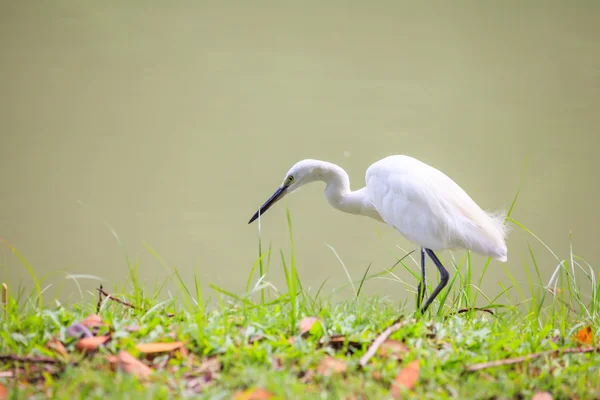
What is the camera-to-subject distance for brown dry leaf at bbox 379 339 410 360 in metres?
1.29

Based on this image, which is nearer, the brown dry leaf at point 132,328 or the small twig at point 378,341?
the small twig at point 378,341

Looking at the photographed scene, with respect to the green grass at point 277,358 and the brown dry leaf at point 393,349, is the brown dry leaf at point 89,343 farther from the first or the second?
the brown dry leaf at point 393,349

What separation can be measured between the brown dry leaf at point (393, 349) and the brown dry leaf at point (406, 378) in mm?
75

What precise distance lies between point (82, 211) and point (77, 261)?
1.11ft

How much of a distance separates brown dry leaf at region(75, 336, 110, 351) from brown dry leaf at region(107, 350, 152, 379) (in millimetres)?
74

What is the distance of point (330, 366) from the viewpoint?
3.95ft

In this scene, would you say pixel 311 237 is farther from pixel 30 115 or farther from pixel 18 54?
pixel 18 54

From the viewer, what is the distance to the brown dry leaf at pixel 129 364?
114 cm

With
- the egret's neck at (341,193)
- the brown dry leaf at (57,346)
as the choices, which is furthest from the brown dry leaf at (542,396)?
the egret's neck at (341,193)

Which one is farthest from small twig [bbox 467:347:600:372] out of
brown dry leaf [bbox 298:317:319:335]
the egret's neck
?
the egret's neck

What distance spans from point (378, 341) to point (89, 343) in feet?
2.48

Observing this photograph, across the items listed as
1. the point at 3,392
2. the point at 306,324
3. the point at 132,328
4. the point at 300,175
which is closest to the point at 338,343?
the point at 306,324

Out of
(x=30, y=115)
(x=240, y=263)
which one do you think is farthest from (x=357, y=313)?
(x=30, y=115)

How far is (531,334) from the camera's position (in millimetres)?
1641
